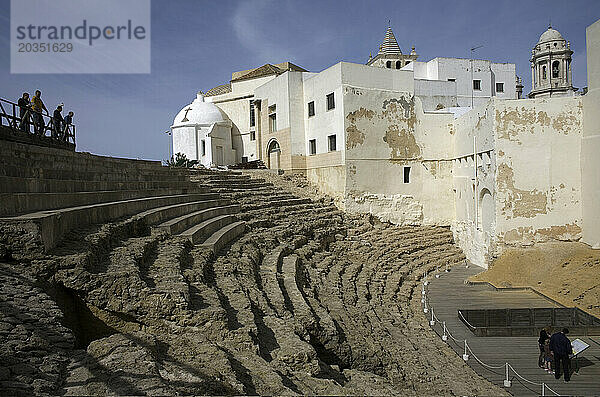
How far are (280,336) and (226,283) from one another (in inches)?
82.8

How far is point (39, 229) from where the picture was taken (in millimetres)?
6141

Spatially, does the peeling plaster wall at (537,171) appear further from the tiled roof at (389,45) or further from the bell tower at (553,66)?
the tiled roof at (389,45)

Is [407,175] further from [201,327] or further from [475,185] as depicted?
[201,327]

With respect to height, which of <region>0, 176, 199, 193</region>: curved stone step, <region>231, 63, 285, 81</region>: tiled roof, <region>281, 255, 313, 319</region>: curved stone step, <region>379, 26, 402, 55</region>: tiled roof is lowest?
<region>281, 255, 313, 319</region>: curved stone step

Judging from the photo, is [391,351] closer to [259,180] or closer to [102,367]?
[102,367]

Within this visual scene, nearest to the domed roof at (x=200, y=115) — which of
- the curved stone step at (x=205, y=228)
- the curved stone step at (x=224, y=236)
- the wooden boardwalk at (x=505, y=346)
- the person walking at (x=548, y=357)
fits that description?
the curved stone step at (x=205, y=228)

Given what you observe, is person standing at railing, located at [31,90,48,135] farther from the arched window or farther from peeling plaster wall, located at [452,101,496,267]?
the arched window

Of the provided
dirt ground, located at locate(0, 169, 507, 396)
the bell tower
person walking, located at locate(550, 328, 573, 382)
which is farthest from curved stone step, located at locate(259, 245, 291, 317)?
the bell tower

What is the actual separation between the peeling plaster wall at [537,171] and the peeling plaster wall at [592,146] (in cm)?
31

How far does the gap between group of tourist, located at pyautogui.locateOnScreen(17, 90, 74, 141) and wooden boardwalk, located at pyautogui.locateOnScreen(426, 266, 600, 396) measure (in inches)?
463

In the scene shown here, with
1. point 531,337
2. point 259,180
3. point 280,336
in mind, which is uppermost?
point 259,180

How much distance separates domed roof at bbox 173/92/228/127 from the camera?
98.8 feet

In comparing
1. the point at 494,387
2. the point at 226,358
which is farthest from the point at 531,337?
the point at 226,358

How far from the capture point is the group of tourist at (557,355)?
9047 millimetres
